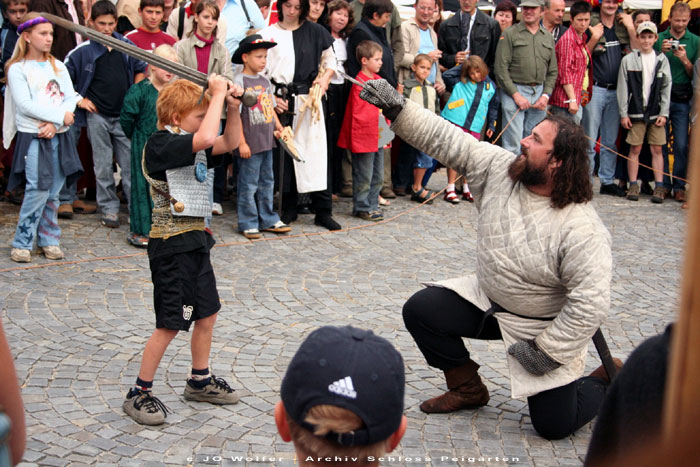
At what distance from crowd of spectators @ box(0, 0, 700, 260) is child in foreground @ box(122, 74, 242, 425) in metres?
3.19

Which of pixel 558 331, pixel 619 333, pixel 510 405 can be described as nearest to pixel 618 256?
pixel 619 333

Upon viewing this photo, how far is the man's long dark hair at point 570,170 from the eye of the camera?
12.8 feet

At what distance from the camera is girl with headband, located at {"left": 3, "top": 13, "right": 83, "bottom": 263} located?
21.2 ft

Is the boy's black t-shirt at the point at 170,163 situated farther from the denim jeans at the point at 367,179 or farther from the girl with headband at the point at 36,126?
the denim jeans at the point at 367,179

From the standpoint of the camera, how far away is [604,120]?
10.9 meters

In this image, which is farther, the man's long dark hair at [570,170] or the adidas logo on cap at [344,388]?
the man's long dark hair at [570,170]

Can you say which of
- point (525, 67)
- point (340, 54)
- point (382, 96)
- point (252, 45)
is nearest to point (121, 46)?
point (382, 96)

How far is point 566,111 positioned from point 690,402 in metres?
10.1

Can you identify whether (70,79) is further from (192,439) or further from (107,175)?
(192,439)

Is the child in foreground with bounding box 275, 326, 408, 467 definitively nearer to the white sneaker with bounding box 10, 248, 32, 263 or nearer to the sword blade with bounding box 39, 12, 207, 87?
the sword blade with bounding box 39, 12, 207, 87

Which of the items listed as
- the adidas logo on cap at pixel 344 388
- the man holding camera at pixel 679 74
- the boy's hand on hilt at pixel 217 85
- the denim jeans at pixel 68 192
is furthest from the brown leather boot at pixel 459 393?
the man holding camera at pixel 679 74

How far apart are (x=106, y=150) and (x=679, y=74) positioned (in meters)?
7.31

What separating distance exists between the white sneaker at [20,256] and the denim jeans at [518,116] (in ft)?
19.4

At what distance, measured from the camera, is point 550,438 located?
4062 millimetres
